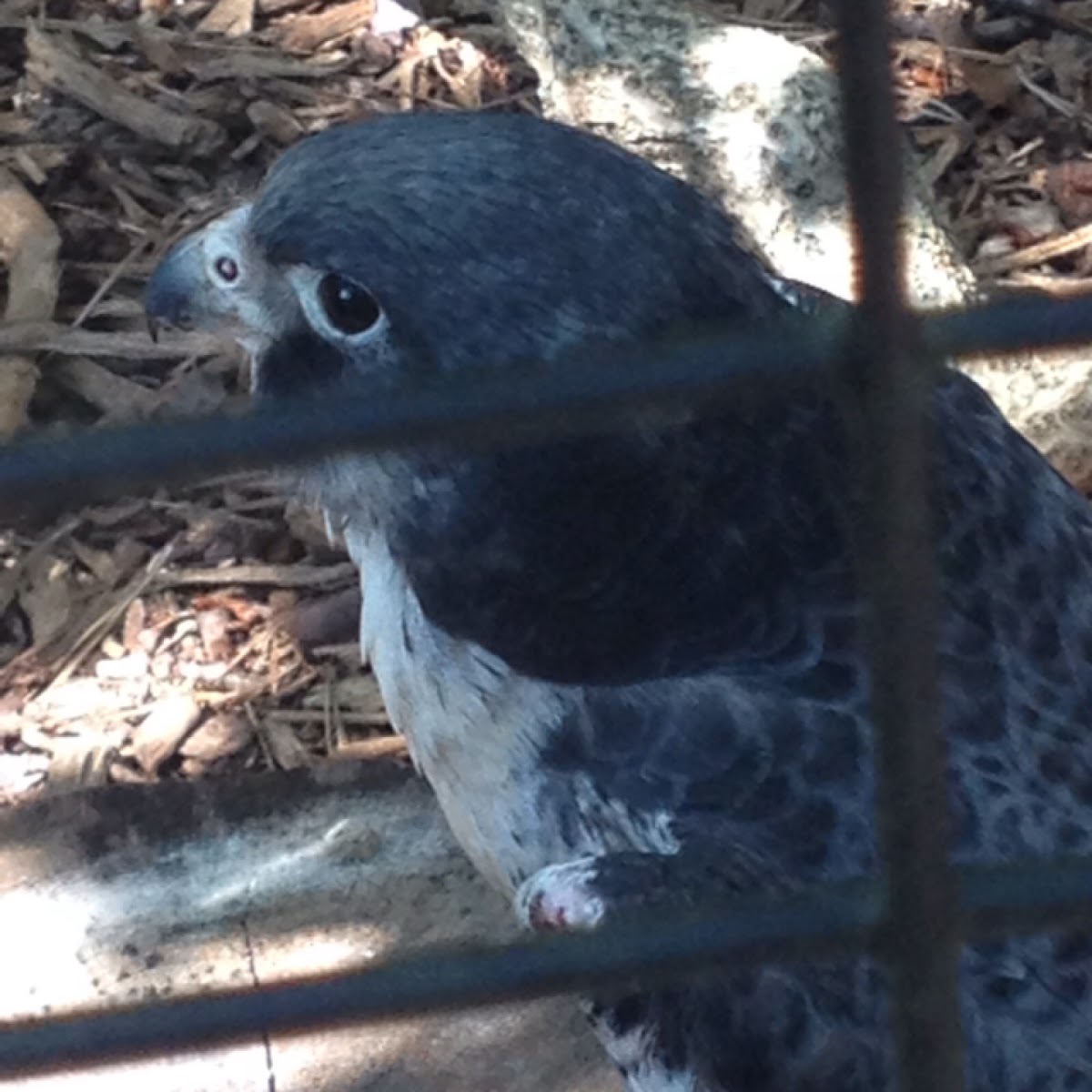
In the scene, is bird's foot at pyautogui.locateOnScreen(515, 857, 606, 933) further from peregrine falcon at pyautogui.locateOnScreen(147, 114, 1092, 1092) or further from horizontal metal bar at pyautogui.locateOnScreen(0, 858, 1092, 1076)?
horizontal metal bar at pyautogui.locateOnScreen(0, 858, 1092, 1076)

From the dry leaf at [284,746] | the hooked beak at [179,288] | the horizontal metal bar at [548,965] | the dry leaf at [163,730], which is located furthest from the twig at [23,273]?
the horizontal metal bar at [548,965]

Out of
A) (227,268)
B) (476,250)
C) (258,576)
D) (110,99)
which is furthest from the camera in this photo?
(110,99)

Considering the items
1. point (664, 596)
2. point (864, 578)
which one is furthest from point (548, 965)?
point (664, 596)

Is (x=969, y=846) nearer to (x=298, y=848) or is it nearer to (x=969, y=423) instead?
(x=969, y=423)

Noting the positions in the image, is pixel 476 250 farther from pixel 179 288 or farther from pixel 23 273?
pixel 23 273

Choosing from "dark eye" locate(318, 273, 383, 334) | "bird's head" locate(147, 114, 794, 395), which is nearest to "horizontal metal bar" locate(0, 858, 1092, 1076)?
"bird's head" locate(147, 114, 794, 395)

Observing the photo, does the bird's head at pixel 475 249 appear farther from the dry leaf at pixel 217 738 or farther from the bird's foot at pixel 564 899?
the dry leaf at pixel 217 738
